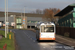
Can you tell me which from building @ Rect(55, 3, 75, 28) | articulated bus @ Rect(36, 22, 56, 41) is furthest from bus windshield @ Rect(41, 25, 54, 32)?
building @ Rect(55, 3, 75, 28)

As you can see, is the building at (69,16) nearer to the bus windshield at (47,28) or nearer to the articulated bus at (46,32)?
the bus windshield at (47,28)

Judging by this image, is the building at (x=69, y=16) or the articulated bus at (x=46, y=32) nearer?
the articulated bus at (x=46, y=32)

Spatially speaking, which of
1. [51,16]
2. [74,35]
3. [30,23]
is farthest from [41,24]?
[30,23]

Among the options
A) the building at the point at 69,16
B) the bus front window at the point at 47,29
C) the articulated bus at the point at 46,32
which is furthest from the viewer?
the building at the point at 69,16

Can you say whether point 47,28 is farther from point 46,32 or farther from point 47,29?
point 46,32

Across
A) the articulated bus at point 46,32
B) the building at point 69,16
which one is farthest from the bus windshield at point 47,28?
the building at point 69,16

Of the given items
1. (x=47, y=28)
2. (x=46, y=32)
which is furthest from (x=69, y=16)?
(x=46, y=32)

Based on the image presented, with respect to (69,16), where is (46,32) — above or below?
below

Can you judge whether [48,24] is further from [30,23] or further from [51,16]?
[30,23]

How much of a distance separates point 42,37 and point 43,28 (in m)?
1.35

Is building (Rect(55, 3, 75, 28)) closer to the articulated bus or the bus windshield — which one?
the bus windshield

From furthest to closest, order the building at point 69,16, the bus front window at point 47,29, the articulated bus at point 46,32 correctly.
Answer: the building at point 69,16
the bus front window at point 47,29
the articulated bus at point 46,32

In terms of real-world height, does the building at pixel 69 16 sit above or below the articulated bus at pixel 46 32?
above

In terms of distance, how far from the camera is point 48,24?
27188 mm
